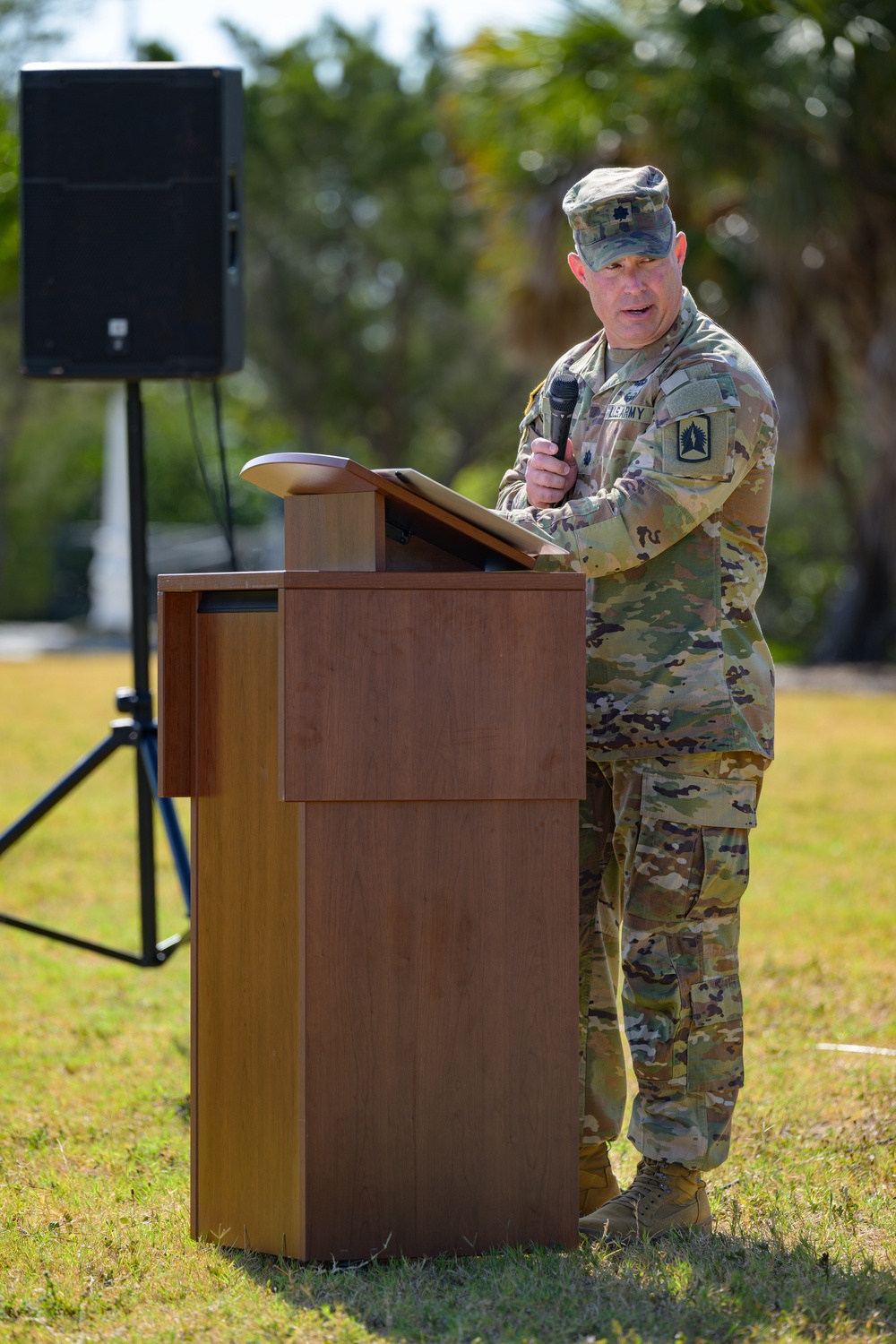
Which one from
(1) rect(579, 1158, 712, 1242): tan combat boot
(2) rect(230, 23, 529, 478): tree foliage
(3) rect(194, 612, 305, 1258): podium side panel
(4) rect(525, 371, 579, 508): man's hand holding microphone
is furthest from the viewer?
(2) rect(230, 23, 529, 478): tree foliage

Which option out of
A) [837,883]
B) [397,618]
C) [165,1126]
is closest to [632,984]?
[397,618]

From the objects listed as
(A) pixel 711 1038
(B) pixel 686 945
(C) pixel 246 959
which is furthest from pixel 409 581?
(A) pixel 711 1038

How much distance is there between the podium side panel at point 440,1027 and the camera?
2553mm

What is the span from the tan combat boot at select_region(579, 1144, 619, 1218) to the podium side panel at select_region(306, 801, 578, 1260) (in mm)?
417

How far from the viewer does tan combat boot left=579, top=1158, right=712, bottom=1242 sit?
2.83m

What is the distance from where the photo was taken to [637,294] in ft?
9.32

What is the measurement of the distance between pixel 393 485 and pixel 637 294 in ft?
2.29

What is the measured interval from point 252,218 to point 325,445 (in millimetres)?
4687

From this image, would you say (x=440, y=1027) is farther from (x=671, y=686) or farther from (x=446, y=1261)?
(x=671, y=686)

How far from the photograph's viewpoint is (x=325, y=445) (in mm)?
28531

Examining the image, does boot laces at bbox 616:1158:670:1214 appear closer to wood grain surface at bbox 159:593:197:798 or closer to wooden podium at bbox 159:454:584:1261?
wooden podium at bbox 159:454:584:1261

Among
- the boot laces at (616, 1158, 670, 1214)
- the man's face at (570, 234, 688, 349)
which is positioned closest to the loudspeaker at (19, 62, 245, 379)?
the man's face at (570, 234, 688, 349)

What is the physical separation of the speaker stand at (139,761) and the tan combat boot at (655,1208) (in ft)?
5.82

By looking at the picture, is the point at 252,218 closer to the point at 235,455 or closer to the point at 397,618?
the point at 235,455
